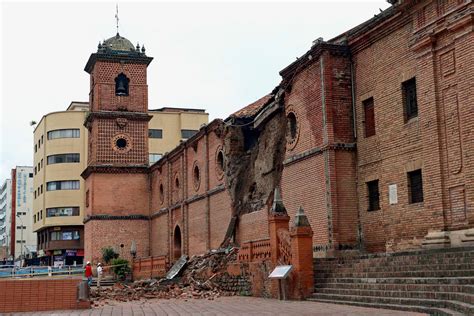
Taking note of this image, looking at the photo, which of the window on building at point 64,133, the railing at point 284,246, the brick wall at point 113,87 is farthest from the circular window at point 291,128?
the window on building at point 64,133

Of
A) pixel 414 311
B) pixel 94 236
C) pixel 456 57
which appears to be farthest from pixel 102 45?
pixel 414 311

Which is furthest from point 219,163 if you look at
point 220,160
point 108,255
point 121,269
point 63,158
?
point 63,158

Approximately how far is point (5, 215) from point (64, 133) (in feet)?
193

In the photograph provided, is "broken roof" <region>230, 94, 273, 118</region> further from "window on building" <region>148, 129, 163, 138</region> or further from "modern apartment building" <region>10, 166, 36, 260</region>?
→ "modern apartment building" <region>10, 166, 36, 260</region>

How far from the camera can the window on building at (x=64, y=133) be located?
214 feet

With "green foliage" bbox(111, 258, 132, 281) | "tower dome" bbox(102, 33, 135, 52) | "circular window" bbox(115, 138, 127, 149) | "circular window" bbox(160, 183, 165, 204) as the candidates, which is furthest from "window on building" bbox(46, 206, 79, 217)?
"green foliage" bbox(111, 258, 132, 281)

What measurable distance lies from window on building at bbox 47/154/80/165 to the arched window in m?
24.4

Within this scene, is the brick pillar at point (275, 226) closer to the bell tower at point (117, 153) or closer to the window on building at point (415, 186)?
the window on building at point (415, 186)

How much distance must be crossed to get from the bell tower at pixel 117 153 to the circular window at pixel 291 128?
20027mm

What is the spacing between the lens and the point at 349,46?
20500 mm

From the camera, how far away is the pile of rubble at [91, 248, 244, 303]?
22.2m

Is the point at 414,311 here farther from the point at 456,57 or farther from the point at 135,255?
→ the point at 135,255

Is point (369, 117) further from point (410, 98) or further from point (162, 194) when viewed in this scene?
point (162, 194)

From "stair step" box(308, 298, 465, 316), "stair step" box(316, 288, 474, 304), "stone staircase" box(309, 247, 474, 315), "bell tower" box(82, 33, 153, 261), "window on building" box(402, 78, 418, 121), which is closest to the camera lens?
"stair step" box(308, 298, 465, 316)
